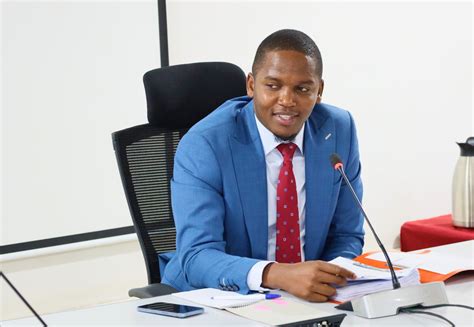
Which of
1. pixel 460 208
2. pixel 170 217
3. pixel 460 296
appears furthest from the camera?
pixel 460 208

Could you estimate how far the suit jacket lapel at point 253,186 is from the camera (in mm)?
1879

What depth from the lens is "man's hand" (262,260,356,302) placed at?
1580 millimetres

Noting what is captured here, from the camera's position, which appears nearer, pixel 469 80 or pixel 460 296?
pixel 460 296

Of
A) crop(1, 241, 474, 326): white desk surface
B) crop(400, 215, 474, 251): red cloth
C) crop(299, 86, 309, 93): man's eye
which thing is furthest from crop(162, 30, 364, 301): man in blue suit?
crop(400, 215, 474, 251): red cloth

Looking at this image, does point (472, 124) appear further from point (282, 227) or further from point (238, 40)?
point (282, 227)

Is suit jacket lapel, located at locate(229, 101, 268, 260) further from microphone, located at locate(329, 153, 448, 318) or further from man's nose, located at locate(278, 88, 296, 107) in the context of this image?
microphone, located at locate(329, 153, 448, 318)

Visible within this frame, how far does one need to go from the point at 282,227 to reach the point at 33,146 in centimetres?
144

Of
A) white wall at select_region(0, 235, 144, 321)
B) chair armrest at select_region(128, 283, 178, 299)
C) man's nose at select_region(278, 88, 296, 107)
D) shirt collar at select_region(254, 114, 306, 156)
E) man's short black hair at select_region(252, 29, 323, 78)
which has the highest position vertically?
man's short black hair at select_region(252, 29, 323, 78)

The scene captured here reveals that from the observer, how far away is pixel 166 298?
167cm

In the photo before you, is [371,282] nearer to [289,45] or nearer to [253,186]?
[253,186]

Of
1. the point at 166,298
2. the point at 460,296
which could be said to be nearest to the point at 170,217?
the point at 166,298

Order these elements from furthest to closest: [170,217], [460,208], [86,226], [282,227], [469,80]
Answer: [469,80]
[86,226]
[460,208]
[170,217]
[282,227]

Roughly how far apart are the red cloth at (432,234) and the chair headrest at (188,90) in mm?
1139

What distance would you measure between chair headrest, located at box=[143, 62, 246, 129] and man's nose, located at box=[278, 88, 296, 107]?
1.29 ft
